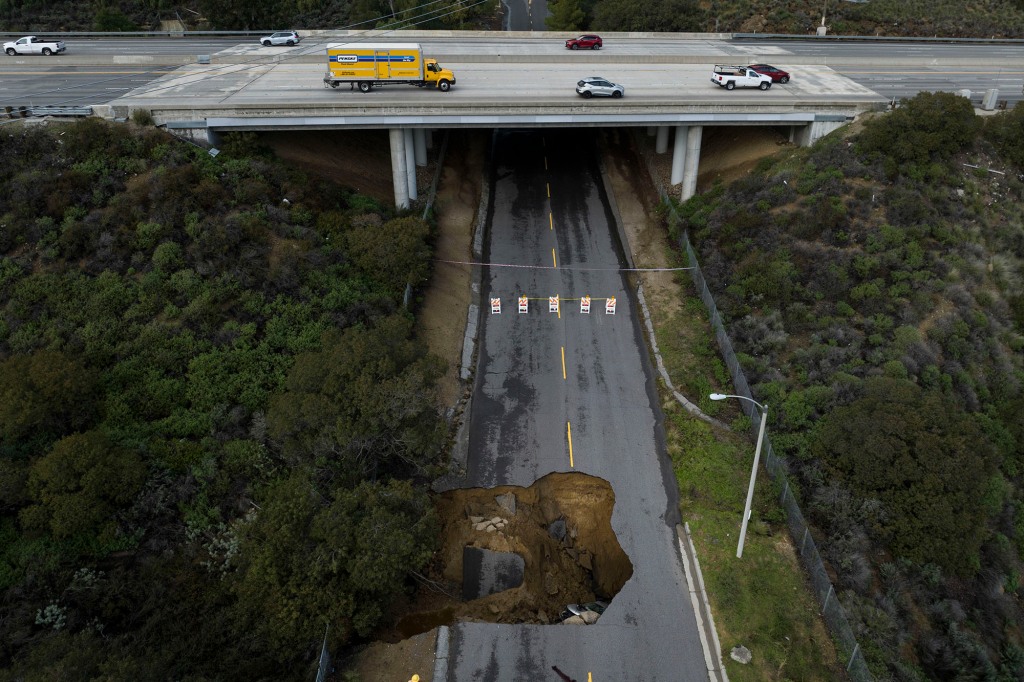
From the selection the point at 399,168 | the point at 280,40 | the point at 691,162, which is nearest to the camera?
the point at 399,168

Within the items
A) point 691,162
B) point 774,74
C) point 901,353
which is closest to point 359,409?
point 901,353

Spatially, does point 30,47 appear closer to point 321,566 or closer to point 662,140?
point 662,140

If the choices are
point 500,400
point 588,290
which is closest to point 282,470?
point 500,400

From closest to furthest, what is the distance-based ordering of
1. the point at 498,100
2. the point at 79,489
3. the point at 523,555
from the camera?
1. the point at 79,489
2. the point at 523,555
3. the point at 498,100

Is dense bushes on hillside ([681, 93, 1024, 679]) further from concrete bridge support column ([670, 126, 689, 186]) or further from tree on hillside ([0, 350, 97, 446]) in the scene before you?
tree on hillside ([0, 350, 97, 446])

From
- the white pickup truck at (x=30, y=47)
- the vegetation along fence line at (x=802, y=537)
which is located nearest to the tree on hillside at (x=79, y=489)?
the vegetation along fence line at (x=802, y=537)

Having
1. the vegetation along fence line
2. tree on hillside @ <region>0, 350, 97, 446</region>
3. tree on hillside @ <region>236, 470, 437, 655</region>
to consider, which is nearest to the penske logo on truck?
the vegetation along fence line

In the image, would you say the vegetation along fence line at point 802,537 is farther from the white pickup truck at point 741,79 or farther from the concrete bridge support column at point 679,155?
the white pickup truck at point 741,79
